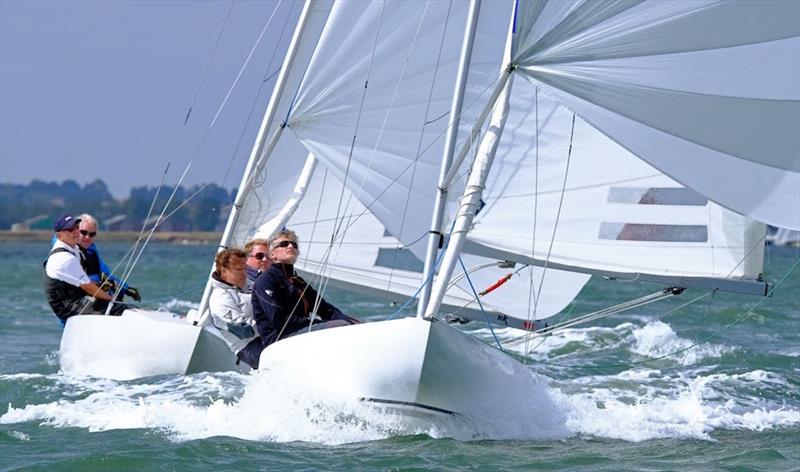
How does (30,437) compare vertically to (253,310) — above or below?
below

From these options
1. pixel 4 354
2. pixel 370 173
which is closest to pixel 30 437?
pixel 370 173

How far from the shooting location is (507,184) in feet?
33.1

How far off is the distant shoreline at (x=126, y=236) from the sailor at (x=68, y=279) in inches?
3432

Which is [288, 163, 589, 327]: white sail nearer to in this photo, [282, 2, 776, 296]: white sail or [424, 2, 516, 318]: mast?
[282, 2, 776, 296]: white sail

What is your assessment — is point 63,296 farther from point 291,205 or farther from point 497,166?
point 497,166

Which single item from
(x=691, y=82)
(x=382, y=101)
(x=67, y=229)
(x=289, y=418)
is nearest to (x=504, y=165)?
(x=382, y=101)

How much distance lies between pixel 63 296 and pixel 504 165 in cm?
339

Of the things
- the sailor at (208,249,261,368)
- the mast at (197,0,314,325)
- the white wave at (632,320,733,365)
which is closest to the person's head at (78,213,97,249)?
the mast at (197,0,314,325)

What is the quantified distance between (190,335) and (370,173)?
5.56 feet

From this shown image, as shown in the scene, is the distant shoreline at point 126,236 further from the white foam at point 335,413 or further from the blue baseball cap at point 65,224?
the white foam at point 335,413

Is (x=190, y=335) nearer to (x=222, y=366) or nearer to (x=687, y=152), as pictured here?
(x=222, y=366)

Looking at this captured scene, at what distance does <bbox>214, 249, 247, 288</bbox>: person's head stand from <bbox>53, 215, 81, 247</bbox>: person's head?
6.07 feet

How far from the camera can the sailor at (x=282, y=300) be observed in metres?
7.88

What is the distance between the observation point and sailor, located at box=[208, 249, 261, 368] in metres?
8.55
